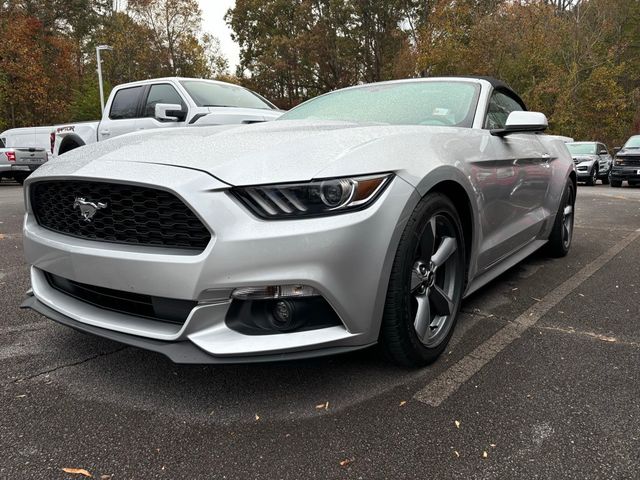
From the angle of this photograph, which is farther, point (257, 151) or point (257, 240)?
point (257, 151)

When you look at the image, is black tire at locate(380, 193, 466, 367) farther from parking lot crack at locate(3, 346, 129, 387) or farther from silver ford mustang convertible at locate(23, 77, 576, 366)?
parking lot crack at locate(3, 346, 129, 387)

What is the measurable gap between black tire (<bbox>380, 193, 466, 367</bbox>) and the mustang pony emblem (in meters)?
1.21

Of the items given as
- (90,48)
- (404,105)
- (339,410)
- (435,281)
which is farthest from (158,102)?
(90,48)

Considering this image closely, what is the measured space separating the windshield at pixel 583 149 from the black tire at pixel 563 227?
14.5 metres

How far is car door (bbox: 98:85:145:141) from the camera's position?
24.4 feet

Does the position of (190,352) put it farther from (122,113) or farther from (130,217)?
(122,113)

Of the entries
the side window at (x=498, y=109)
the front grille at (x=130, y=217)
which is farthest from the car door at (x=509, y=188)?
the front grille at (x=130, y=217)

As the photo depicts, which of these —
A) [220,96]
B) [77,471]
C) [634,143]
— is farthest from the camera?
[634,143]

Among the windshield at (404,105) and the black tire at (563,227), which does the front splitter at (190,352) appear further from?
the black tire at (563,227)

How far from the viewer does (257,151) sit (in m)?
1.95

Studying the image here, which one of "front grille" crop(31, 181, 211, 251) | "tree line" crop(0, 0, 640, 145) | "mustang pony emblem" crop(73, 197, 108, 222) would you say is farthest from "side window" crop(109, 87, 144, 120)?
"tree line" crop(0, 0, 640, 145)

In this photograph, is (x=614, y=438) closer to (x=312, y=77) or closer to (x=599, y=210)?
(x=599, y=210)

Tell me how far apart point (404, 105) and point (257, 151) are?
150cm

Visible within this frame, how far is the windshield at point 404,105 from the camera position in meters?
2.96
